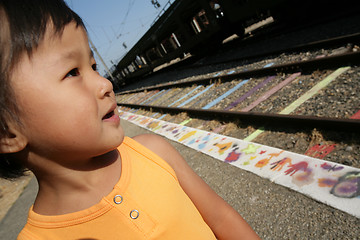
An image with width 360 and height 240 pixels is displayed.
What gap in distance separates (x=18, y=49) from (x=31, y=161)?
421mm

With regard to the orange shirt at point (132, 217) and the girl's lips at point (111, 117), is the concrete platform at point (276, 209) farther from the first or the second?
the girl's lips at point (111, 117)

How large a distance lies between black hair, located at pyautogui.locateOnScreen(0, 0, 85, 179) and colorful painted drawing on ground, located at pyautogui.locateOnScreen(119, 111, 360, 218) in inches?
93.0

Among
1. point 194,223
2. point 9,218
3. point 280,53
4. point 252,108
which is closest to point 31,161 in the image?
point 194,223

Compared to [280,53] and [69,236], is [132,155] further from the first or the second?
[280,53]

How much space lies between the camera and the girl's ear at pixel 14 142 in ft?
2.63

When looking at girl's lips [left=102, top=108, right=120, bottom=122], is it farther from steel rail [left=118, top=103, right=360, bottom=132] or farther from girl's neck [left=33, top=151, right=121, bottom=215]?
steel rail [left=118, top=103, right=360, bottom=132]

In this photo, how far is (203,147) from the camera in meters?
3.99

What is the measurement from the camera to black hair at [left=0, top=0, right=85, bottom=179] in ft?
2.39

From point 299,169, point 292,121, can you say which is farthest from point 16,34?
point 292,121

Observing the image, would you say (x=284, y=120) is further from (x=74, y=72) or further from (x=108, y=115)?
(x=74, y=72)

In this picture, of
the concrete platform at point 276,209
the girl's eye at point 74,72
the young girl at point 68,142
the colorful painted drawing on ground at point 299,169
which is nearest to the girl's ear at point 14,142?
the young girl at point 68,142

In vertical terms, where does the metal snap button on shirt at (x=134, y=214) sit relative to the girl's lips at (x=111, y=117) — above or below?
below

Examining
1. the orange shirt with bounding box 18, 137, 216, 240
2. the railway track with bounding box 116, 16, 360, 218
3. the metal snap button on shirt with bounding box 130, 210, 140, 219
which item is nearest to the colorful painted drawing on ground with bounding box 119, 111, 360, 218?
the railway track with bounding box 116, 16, 360, 218

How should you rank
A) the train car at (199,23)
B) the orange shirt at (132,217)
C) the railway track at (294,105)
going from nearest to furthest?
the orange shirt at (132,217)
the railway track at (294,105)
the train car at (199,23)
